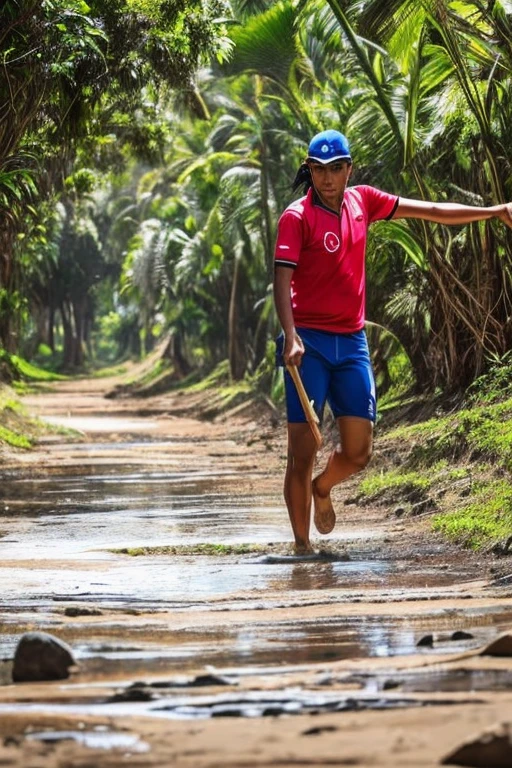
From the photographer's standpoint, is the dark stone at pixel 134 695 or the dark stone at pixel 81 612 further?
the dark stone at pixel 81 612

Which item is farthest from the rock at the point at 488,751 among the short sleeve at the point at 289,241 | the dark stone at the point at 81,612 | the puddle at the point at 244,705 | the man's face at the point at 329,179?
the man's face at the point at 329,179

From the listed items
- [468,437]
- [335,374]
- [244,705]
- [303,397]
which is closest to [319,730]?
[244,705]

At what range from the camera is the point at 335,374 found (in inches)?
321

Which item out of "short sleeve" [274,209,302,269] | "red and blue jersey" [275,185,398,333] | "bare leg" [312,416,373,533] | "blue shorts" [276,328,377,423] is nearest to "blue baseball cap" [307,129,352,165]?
"red and blue jersey" [275,185,398,333]

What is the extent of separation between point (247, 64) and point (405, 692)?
20.0 metres

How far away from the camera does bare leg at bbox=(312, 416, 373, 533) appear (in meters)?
8.20

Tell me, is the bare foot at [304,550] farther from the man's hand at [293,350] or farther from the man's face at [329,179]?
the man's face at [329,179]

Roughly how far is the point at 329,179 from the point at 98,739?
4754 millimetres

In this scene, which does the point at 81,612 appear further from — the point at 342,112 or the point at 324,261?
the point at 342,112

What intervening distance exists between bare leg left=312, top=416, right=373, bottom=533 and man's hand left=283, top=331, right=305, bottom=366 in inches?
28.7

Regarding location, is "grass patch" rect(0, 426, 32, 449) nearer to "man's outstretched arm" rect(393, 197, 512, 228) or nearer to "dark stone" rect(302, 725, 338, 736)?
"man's outstretched arm" rect(393, 197, 512, 228)

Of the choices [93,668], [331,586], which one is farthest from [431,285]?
[93,668]

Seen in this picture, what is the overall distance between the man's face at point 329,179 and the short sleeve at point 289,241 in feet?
0.69

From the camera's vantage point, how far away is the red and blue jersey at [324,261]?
25.6 feet
